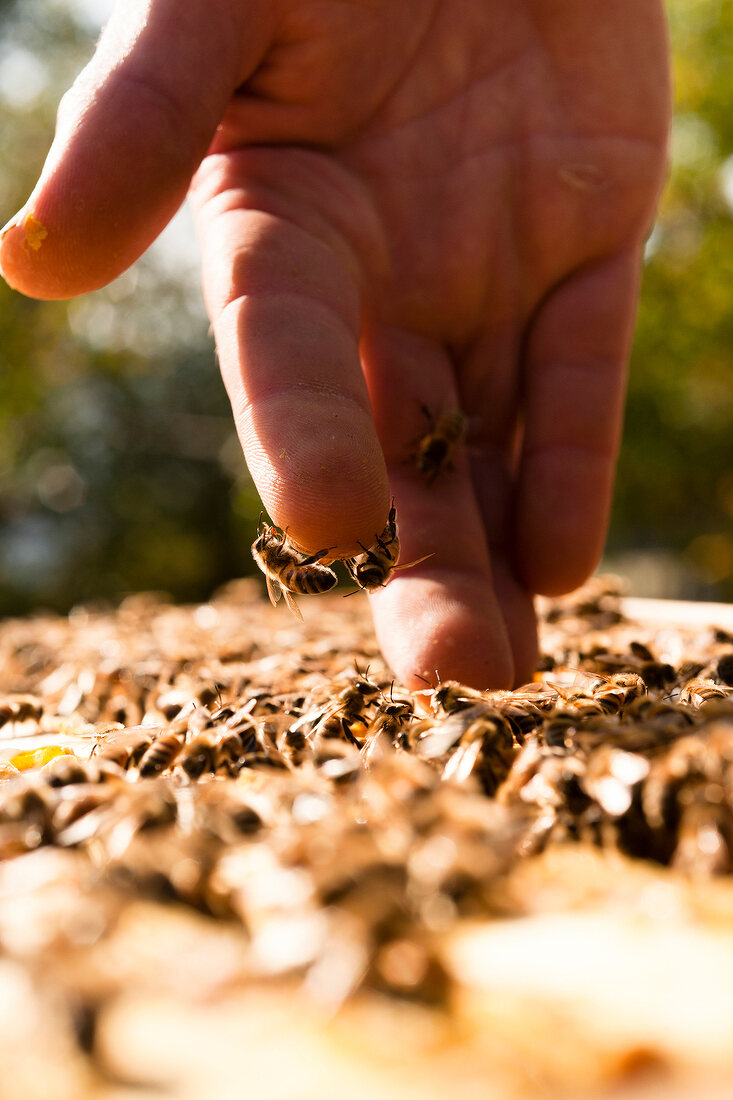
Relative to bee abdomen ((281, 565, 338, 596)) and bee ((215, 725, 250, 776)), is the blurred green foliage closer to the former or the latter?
bee abdomen ((281, 565, 338, 596))

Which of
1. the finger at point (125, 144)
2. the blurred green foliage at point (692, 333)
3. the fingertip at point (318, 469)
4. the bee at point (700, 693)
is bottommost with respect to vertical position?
the blurred green foliage at point (692, 333)

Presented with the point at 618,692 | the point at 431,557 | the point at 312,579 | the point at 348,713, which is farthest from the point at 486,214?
the point at 348,713

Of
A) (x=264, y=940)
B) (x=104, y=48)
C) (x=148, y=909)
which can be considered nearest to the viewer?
(x=264, y=940)

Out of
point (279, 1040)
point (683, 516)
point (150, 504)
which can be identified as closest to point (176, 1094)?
point (279, 1040)

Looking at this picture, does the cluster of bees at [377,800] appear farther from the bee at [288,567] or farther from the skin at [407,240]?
the skin at [407,240]

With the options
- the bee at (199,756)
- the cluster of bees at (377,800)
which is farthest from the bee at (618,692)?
the bee at (199,756)

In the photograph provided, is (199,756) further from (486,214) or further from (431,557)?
(486,214)

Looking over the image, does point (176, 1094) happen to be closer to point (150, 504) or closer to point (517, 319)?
point (517, 319)
